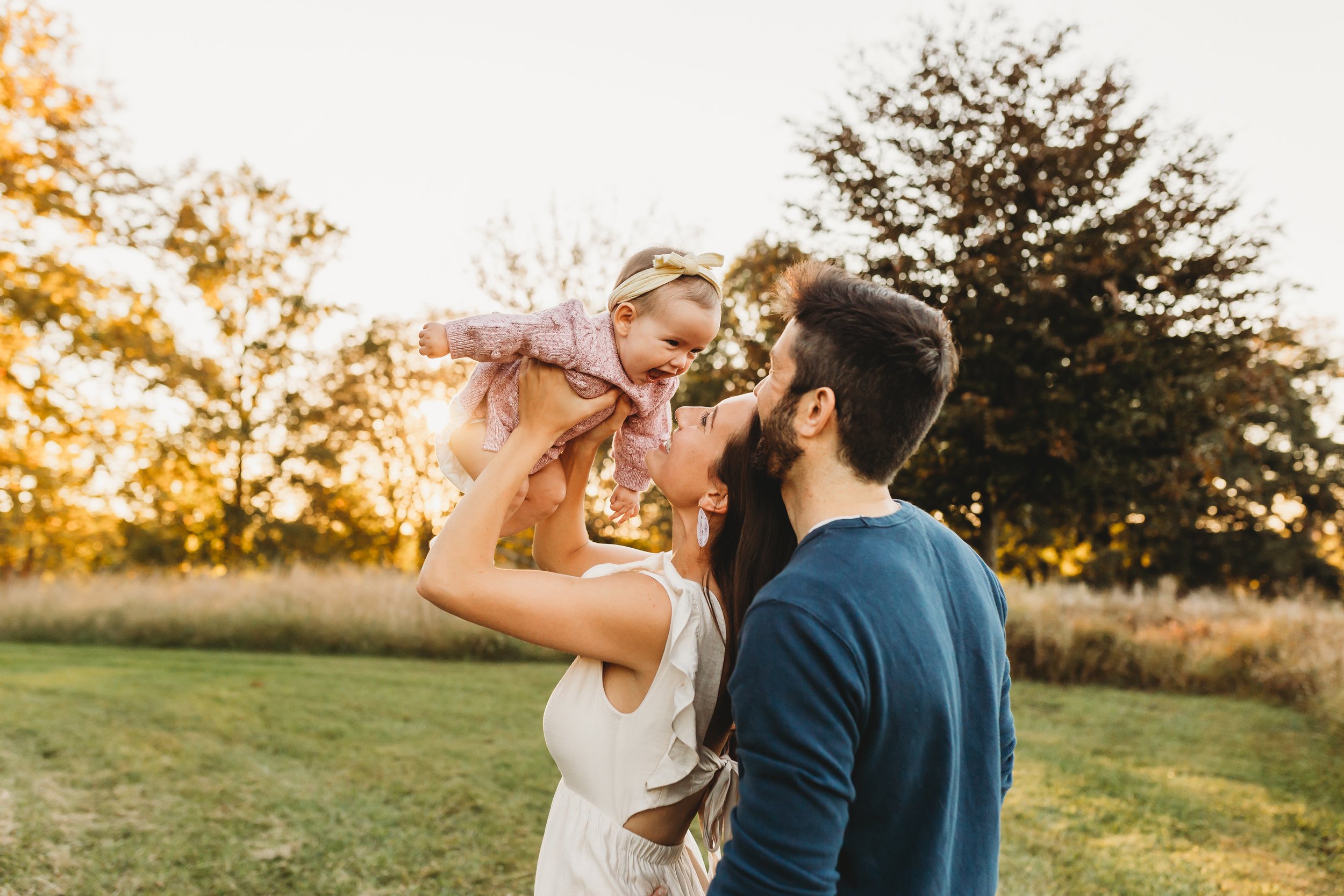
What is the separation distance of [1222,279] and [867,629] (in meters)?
7.38

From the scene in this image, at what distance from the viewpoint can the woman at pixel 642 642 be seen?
6.29 ft

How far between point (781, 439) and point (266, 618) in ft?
39.6

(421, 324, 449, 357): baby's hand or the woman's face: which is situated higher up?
(421, 324, 449, 357): baby's hand

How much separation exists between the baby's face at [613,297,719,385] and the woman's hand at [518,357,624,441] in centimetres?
19

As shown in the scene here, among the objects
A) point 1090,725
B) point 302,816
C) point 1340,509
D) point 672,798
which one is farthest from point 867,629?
point 1340,509

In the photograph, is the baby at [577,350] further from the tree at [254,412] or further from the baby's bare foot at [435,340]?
the tree at [254,412]

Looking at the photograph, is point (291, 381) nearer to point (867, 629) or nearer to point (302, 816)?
point (302, 816)

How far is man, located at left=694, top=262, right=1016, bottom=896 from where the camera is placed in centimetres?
133

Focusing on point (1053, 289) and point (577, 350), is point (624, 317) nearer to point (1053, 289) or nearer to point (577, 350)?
point (577, 350)

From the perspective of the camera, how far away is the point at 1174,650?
458 inches

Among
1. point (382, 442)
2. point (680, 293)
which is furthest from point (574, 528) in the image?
point (382, 442)

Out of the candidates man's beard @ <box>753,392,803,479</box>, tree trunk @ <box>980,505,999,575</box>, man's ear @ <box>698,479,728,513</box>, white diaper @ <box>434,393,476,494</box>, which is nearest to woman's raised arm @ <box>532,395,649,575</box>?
white diaper @ <box>434,393,476,494</box>

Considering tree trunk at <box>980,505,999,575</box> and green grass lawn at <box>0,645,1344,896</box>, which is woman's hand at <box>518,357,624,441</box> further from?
tree trunk at <box>980,505,999,575</box>

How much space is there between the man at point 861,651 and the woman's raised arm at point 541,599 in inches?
17.1
